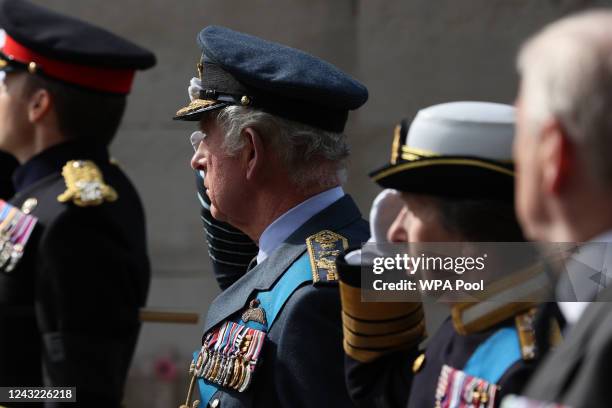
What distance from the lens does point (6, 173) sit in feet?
14.4

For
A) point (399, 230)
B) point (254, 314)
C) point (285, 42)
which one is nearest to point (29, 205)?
point (254, 314)

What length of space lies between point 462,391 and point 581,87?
2.41 ft

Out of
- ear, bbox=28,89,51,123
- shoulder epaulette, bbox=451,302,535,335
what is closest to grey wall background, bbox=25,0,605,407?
ear, bbox=28,89,51,123

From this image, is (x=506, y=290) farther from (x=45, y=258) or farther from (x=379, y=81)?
(x=379, y=81)

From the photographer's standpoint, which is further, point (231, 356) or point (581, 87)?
point (231, 356)

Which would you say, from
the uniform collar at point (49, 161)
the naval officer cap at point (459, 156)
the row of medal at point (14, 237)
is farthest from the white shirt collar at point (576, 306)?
the uniform collar at point (49, 161)

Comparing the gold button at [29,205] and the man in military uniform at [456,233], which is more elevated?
the man in military uniform at [456,233]

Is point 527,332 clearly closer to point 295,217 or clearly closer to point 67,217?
point 295,217

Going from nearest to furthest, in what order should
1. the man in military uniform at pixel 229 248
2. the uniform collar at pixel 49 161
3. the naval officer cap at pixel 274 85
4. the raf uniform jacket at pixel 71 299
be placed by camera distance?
1. the naval officer cap at pixel 274 85
2. the man in military uniform at pixel 229 248
3. the raf uniform jacket at pixel 71 299
4. the uniform collar at pixel 49 161

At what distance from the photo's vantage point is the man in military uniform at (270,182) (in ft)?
9.37

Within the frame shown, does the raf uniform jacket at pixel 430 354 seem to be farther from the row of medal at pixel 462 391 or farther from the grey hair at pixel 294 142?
the grey hair at pixel 294 142

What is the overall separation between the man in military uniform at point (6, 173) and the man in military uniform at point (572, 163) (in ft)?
9.77

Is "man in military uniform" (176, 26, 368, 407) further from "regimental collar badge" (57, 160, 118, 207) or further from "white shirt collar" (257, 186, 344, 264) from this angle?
"regimental collar badge" (57, 160, 118, 207)

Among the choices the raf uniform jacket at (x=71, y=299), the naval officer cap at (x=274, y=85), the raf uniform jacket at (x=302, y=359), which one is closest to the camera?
the raf uniform jacket at (x=302, y=359)
